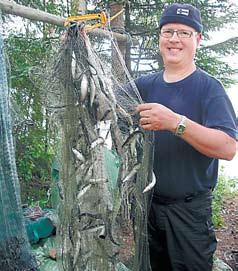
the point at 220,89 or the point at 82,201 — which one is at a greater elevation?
the point at 220,89

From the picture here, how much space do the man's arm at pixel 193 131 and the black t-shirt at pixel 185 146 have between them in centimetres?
15

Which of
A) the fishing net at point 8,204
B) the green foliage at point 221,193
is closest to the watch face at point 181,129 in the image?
the fishing net at point 8,204

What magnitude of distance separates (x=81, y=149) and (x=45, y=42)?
2206 mm

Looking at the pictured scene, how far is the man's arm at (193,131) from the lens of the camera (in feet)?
5.98

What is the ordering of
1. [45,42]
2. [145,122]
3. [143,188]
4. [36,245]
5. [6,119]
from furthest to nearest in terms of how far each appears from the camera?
[45,42] → [36,245] → [6,119] → [143,188] → [145,122]

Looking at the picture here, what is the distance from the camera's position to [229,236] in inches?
193

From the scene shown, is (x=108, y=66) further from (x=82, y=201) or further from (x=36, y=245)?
(x=36, y=245)

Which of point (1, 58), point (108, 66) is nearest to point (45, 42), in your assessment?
point (1, 58)

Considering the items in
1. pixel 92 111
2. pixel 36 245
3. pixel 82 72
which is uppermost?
pixel 82 72

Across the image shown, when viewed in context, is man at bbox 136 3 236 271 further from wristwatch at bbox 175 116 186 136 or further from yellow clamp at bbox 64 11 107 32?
yellow clamp at bbox 64 11 107 32

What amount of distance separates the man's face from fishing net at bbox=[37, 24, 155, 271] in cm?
32

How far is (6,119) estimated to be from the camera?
6.89 feet

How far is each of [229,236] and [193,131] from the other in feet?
11.1

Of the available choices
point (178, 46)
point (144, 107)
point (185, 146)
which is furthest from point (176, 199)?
point (178, 46)
